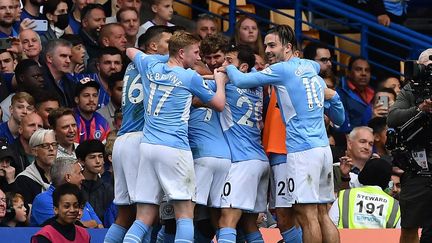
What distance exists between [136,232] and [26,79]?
175 inches

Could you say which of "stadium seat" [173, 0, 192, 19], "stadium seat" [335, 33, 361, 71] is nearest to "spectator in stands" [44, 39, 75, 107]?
"stadium seat" [173, 0, 192, 19]

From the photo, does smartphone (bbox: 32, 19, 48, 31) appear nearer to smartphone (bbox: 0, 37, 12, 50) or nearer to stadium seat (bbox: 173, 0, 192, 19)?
smartphone (bbox: 0, 37, 12, 50)

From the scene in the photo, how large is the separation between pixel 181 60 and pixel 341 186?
12.5 feet

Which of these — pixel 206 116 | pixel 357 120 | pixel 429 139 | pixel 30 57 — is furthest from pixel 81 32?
pixel 429 139

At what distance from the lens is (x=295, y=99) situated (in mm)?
16500

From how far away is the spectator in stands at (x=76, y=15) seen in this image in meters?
22.2

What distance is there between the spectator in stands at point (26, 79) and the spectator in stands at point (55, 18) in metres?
1.19

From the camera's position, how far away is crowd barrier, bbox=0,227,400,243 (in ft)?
57.2

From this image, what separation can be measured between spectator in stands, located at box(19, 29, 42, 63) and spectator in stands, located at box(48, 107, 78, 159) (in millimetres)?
1360

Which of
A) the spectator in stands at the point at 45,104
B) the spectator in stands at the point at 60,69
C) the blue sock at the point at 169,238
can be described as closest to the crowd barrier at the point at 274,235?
the blue sock at the point at 169,238

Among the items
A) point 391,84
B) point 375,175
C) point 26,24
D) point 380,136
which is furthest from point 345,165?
point 26,24

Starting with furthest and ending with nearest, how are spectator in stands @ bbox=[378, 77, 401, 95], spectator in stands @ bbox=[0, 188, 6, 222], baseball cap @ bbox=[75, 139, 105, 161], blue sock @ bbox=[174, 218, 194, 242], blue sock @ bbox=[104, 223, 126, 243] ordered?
1. spectator in stands @ bbox=[378, 77, 401, 95]
2. baseball cap @ bbox=[75, 139, 105, 161]
3. spectator in stands @ bbox=[0, 188, 6, 222]
4. blue sock @ bbox=[104, 223, 126, 243]
5. blue sock @ bbox=[174, 218, 194, 242]

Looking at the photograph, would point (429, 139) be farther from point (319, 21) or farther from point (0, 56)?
point (319, 21)

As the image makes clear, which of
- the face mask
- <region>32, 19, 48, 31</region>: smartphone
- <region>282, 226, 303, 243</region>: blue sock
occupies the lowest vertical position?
<region>282, 226, 303, 243</region>: blue sock
